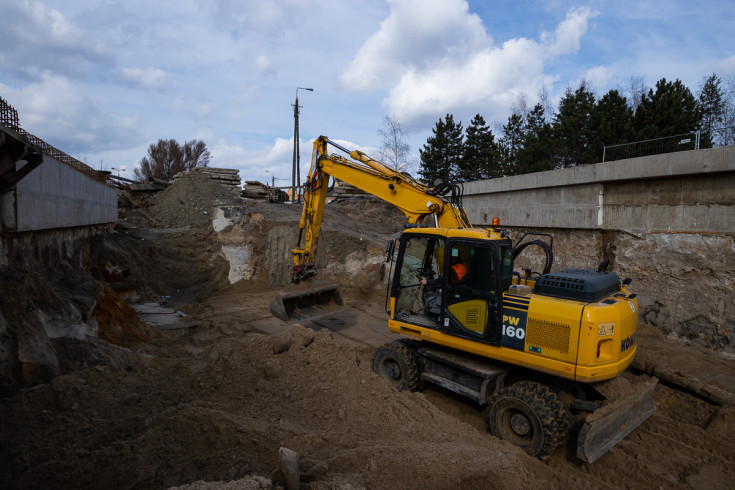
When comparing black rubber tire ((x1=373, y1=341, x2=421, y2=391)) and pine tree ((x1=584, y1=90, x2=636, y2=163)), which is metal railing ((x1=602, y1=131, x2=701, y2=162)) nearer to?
pine tree ((x1=584, y1=90, x2=636, y2=163))

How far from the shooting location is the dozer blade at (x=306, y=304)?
9.14 metres

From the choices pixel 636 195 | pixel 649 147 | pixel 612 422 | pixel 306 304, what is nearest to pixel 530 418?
pixel 612 422

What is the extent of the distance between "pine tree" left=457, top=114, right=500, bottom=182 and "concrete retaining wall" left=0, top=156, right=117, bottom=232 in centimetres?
1765

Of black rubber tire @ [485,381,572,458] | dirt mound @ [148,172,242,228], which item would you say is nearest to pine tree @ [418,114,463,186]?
dirt mound @ [148,172,242,228]

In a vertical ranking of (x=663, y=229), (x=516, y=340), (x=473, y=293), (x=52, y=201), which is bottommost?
(x=516, y=340)

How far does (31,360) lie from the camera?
5.08 metres

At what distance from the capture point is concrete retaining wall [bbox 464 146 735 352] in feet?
23.5

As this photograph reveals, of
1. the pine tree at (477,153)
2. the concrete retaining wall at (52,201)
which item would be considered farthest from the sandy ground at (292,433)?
the pine tree at (477,153)

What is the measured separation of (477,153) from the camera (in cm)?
2406

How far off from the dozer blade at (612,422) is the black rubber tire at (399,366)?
2.30 m

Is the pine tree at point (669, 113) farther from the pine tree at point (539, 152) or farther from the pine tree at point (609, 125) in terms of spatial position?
the pine tree at point (539, 152)

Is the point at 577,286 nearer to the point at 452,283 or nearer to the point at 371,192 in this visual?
the point at 452,283

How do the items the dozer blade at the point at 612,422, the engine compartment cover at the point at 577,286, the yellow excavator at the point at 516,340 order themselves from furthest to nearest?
the engine compartment cover at the point at 577,286 < the yellow excavator at the point at 516,340 < the dozer blade at the point at 612,422

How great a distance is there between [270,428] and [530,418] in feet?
9.05
